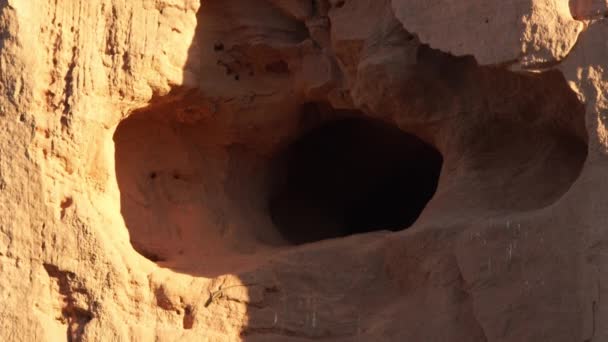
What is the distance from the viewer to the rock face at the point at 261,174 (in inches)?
210

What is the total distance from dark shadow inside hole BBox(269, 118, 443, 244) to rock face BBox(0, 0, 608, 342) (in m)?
0.29

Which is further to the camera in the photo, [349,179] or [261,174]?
[349,179]

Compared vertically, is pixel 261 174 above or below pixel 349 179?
above

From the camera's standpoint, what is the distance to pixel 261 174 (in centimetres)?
693

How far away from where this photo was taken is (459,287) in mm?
5574

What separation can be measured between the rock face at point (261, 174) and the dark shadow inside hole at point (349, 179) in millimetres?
290

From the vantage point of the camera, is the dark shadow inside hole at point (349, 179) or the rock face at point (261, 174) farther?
the dark shadow inside hole at point (349, 179)

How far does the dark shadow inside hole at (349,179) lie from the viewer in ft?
23.5

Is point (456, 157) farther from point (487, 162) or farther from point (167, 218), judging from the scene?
point (167, 218)

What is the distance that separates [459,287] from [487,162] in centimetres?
64

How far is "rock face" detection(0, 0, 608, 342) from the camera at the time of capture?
5332 mm

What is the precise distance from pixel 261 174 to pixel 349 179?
2.59 feet

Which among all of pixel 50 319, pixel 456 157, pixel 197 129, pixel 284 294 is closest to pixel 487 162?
pixel 456 157

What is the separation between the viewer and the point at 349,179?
7.57m
